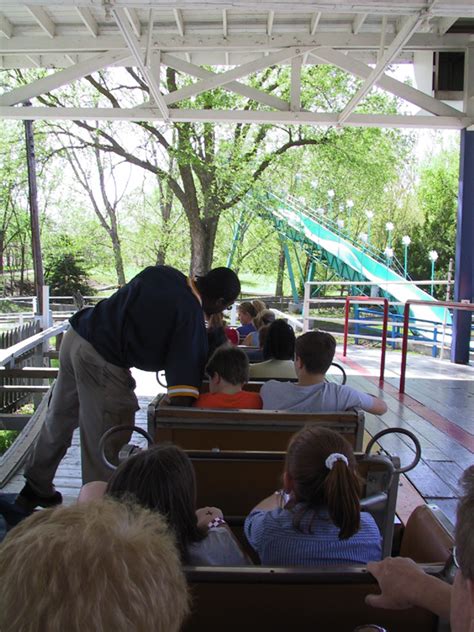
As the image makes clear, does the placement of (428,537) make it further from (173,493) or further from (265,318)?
(265,318)

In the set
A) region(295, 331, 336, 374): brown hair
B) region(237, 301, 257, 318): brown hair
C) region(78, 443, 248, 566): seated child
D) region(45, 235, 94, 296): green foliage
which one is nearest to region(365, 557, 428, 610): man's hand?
region(78, 443, 248, 566): seated child

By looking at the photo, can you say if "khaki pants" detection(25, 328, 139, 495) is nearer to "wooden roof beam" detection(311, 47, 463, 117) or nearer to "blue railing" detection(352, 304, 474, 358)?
"wooden roof beam" detection(311, 47, 463, 117)

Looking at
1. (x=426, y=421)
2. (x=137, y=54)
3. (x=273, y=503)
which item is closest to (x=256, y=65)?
(x=137, y=54)

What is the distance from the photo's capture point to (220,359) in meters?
2.89

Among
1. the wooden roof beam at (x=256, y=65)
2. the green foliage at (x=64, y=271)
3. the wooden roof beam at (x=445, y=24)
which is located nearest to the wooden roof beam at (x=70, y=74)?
the wooden roof beam at (x=256, y=65)

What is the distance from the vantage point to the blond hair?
2.41 ft

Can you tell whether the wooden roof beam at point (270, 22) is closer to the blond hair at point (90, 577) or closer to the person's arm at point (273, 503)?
the person's arm at point (273, 503)

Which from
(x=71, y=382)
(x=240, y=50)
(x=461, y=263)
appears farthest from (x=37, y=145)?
(x=71, y=382)

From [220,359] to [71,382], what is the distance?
93 centimetres

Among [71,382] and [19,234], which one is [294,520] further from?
[19,234]

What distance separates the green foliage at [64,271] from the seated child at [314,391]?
3180cm

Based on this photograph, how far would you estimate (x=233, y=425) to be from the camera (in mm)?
2600

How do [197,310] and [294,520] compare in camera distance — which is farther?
[197,310]

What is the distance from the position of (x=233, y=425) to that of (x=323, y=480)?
897mm
